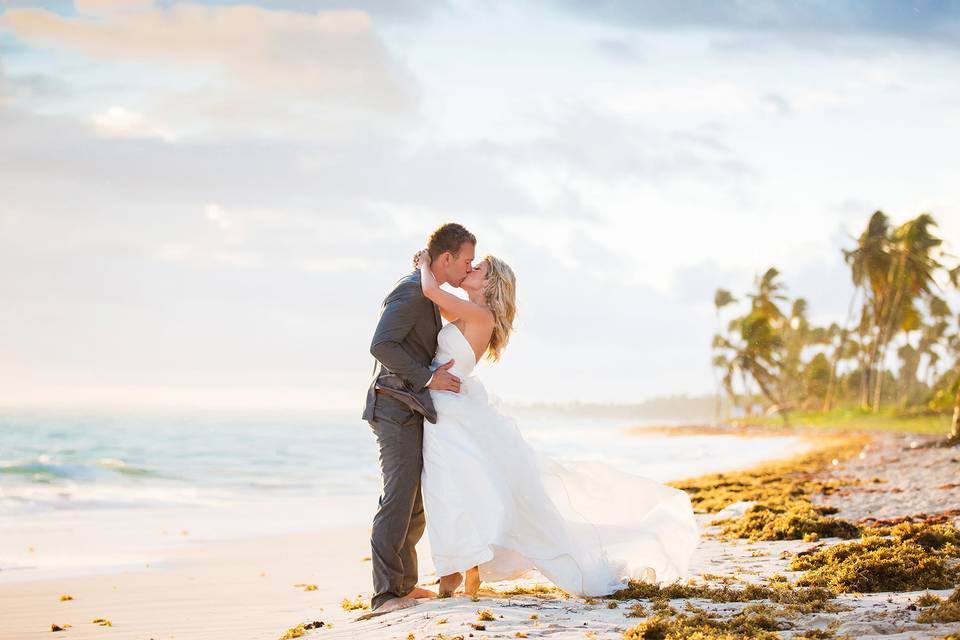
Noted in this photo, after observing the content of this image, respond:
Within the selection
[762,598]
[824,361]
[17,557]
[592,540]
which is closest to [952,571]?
[762,598]

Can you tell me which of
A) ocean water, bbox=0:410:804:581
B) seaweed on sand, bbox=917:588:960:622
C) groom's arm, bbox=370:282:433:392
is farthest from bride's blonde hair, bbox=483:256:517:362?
seaweed on sand, bbox=917:588:960:622

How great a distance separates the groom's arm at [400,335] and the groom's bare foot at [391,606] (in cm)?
130

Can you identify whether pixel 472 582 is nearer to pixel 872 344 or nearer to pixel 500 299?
pixel 500 299

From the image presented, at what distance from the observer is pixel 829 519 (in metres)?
8.65

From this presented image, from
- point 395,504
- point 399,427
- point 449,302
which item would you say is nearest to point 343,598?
point 395,504

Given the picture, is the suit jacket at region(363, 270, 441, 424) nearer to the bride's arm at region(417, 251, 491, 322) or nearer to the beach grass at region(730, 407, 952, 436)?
the bride's arm at region(417, 251, 491, 322)

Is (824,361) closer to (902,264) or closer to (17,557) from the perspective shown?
(902,264)

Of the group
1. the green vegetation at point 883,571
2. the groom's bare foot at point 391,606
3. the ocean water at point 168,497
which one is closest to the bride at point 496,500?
the groom's bare foot at point 391,606

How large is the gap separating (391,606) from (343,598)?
4.85ft

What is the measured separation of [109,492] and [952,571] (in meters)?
15.1

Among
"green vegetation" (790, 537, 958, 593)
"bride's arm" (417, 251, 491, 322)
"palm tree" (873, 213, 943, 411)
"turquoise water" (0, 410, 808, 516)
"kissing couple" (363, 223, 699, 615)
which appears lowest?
"turquoise water" (0, 410, 808, 516)

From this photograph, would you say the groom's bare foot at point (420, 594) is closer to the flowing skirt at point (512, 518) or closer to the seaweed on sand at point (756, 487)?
the flowing skirt at point (512, 518)

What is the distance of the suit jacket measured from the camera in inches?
227

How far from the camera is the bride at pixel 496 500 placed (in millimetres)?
5727
